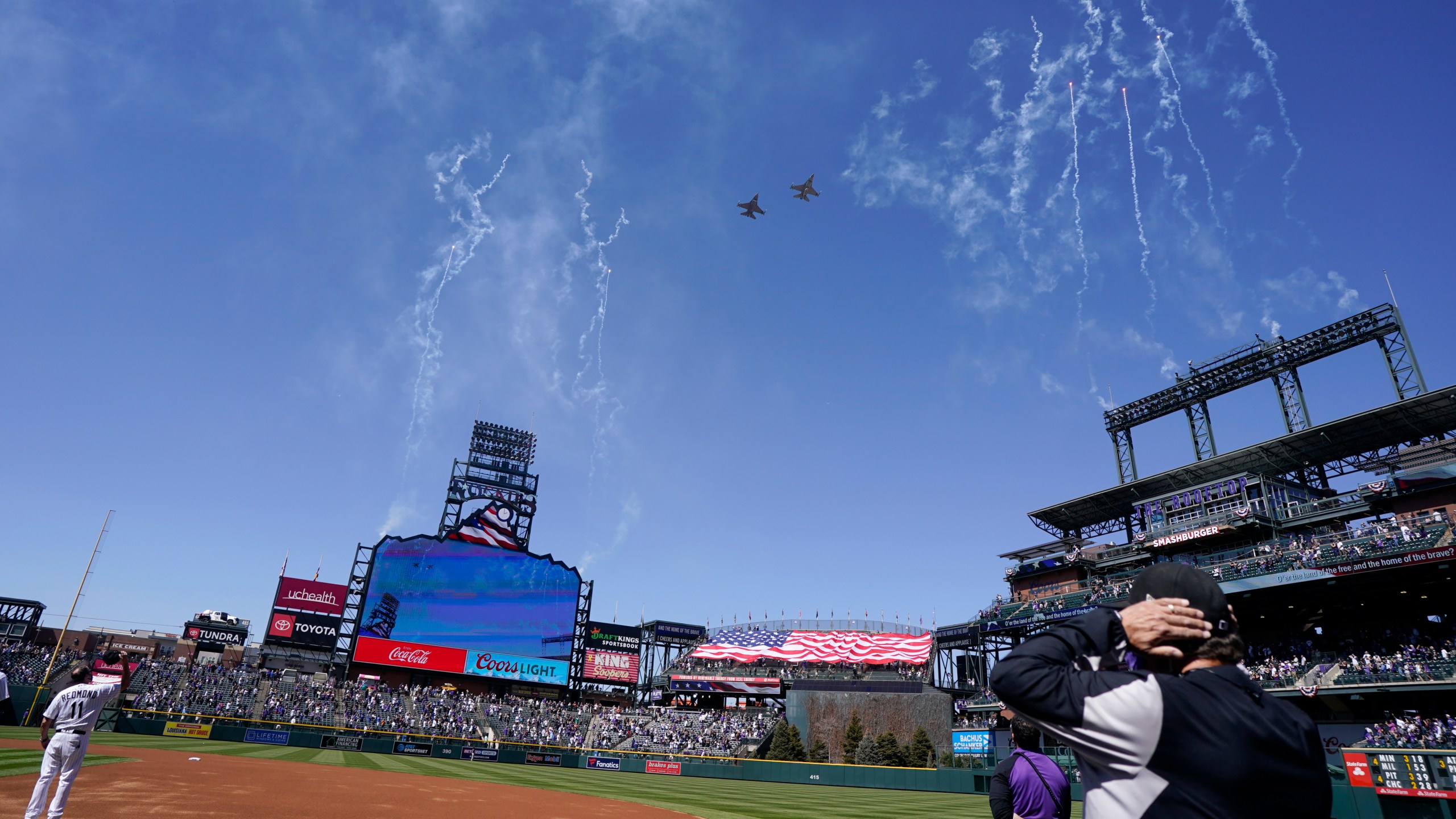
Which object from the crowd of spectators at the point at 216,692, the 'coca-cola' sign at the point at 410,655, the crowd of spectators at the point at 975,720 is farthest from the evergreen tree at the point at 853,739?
the crowd of spectators at the point at 216,692

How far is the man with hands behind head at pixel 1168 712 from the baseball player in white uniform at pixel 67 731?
1129cm

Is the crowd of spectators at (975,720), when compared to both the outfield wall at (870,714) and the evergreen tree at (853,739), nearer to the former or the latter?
the outfield wall at (870,714)

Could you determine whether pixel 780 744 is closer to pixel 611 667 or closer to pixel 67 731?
pixel 611 667

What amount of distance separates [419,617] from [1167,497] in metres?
54.0

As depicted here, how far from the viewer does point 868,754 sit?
4869 cm

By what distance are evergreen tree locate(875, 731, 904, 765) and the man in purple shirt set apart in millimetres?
A: 46137

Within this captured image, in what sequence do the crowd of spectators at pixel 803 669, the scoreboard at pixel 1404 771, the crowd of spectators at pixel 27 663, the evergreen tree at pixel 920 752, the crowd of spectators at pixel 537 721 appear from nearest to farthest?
the scoreboard at pixel 1404 771, the evergreen tree at pixel 920 752, the crowd of spectators at pixel 27 663, the crowd of spectators at pixel 537 721, the crowd of spectators at pixel 803 669

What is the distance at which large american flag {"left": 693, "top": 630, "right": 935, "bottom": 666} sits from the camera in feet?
195

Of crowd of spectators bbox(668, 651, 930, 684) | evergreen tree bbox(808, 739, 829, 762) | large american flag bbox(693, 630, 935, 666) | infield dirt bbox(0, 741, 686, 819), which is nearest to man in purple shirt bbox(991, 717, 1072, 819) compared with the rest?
infield dirt bbox(0, 741, 686, 819)

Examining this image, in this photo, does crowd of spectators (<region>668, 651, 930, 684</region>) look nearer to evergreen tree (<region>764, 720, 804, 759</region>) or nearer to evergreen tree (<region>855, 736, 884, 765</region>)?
evergreen tree (<region>855, 736, 884, 765</region>)

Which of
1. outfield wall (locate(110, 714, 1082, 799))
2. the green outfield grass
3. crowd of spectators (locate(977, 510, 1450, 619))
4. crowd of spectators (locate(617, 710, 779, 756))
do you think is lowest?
outfield wall (locate(110, 714, 1082, 799))

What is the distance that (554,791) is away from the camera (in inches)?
1032

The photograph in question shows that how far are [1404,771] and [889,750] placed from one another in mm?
33198

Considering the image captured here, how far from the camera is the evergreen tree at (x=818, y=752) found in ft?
169
